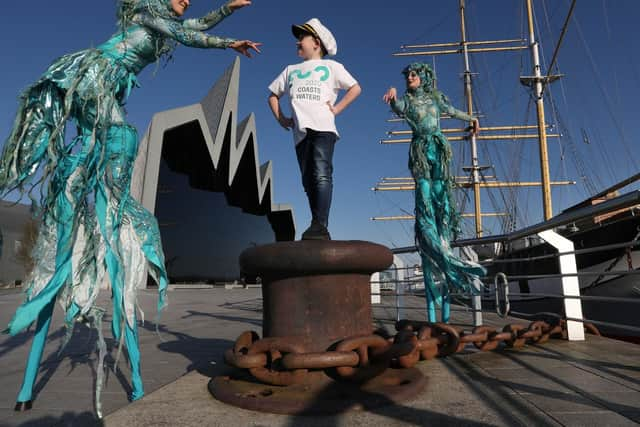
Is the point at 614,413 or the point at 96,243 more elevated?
the point at 96,243

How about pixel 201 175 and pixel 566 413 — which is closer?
pixel 566 413

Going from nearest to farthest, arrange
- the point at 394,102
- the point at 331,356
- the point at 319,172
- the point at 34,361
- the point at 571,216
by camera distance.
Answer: the point at 331,356, the point at 34,361, the point at 319,172, the point at 571,216, the point at 394,102

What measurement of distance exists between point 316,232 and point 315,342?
2.05 feet

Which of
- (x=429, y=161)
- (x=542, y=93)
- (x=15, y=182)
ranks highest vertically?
(x=542, y=93)

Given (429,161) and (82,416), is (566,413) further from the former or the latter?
(429,161)

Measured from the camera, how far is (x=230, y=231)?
111 ft

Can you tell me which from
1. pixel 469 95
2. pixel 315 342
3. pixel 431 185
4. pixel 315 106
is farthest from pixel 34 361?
pixel 469 95

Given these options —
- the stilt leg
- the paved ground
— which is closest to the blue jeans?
the paved ground

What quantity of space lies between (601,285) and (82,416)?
13647mm

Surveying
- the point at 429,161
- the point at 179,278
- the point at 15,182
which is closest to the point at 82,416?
the point at 15,182

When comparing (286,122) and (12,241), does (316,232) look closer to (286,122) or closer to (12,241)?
(286,122)

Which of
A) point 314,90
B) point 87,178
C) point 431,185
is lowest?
point 87,178

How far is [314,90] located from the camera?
251 centimetres

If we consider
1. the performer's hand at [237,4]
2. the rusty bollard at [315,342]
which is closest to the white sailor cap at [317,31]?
the performer's hand at [237,4]
